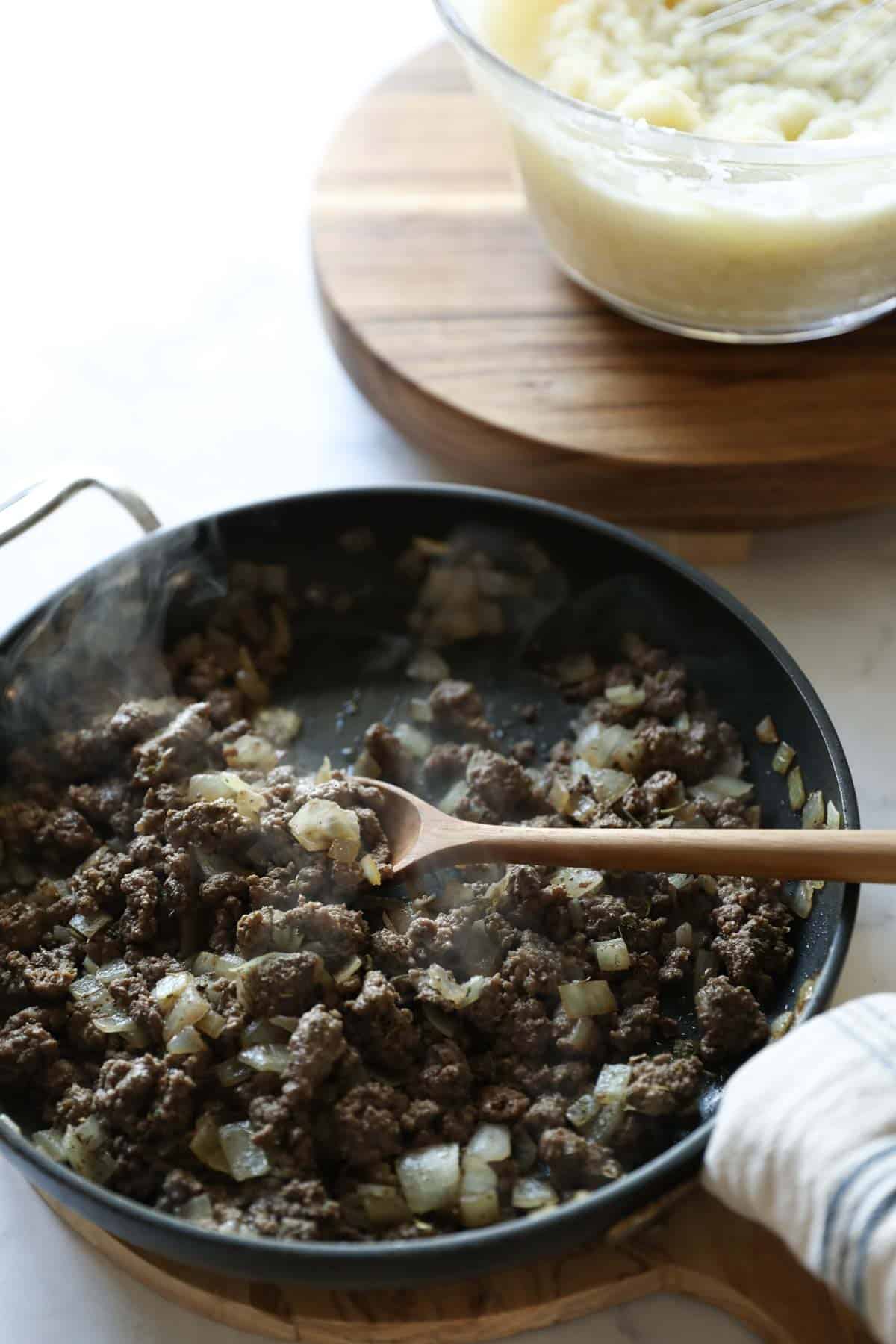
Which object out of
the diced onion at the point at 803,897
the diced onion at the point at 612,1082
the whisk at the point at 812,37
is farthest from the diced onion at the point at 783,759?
the whisk at the point at 812,37

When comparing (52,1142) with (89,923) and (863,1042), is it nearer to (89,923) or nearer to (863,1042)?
(89,923)

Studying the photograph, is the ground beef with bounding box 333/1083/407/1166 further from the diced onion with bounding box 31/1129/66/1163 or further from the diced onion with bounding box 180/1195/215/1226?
the diced onion with bounding box 31/1129/66/1163

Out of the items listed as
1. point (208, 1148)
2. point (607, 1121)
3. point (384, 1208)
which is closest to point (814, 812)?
point (607, 1121)

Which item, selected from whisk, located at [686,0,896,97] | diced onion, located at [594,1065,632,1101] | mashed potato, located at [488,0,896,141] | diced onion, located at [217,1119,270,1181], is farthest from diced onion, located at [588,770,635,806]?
whisk, located at [686,0,896,97]

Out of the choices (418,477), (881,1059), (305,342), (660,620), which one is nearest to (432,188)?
(305,342)

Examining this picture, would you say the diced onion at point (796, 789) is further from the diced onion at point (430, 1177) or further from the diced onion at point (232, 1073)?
the diced onion at point (232, 1073)

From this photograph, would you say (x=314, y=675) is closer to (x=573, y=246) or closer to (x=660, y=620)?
(x=660, y=620)

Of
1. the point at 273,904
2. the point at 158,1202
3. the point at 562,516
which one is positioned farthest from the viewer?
the point at 562,516
